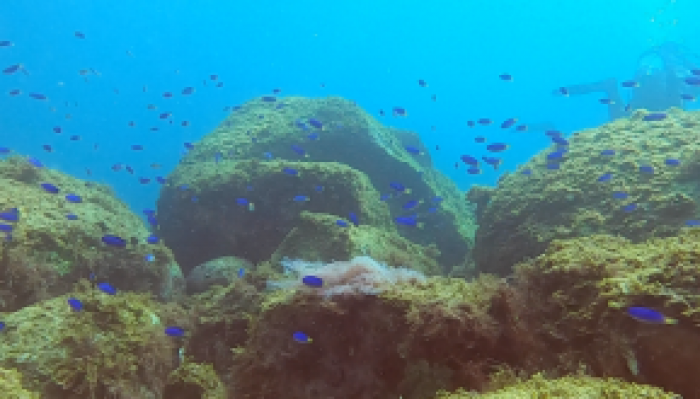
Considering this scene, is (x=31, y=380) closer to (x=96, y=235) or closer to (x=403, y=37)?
(x=96, y=235)

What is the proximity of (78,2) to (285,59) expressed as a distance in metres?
62.2

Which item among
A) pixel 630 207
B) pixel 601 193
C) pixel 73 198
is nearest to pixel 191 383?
pixel 73 198

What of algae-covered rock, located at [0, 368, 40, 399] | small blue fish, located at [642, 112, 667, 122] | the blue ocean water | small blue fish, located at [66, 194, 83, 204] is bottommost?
algae-covered rock, located at [0, 368, 40, 399]

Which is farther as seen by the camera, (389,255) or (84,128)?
(84,128)

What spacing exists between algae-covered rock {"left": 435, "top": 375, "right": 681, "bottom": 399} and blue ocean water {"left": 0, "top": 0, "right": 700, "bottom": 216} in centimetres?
10275

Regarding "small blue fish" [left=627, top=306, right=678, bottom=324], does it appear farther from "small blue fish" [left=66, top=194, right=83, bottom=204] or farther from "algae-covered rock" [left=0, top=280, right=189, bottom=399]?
"small blue fish" [left=66, top=194, right=83, bottom=204]

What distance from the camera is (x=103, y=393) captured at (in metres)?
4.08

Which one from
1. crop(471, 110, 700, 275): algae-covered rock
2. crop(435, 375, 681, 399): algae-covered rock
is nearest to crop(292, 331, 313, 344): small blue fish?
crop(435, 375, 681, 399): algae-covered rock

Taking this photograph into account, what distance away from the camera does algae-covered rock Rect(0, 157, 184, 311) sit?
5.95m

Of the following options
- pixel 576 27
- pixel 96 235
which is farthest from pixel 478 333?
pixel 576 27

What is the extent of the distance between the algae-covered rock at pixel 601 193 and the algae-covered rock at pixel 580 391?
4.83 meters

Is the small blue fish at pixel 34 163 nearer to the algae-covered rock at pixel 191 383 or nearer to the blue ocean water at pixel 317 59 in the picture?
the algae-covered rock at pixel 191 383

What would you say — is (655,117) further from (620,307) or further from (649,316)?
(649,316)

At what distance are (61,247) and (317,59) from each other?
147 meters
